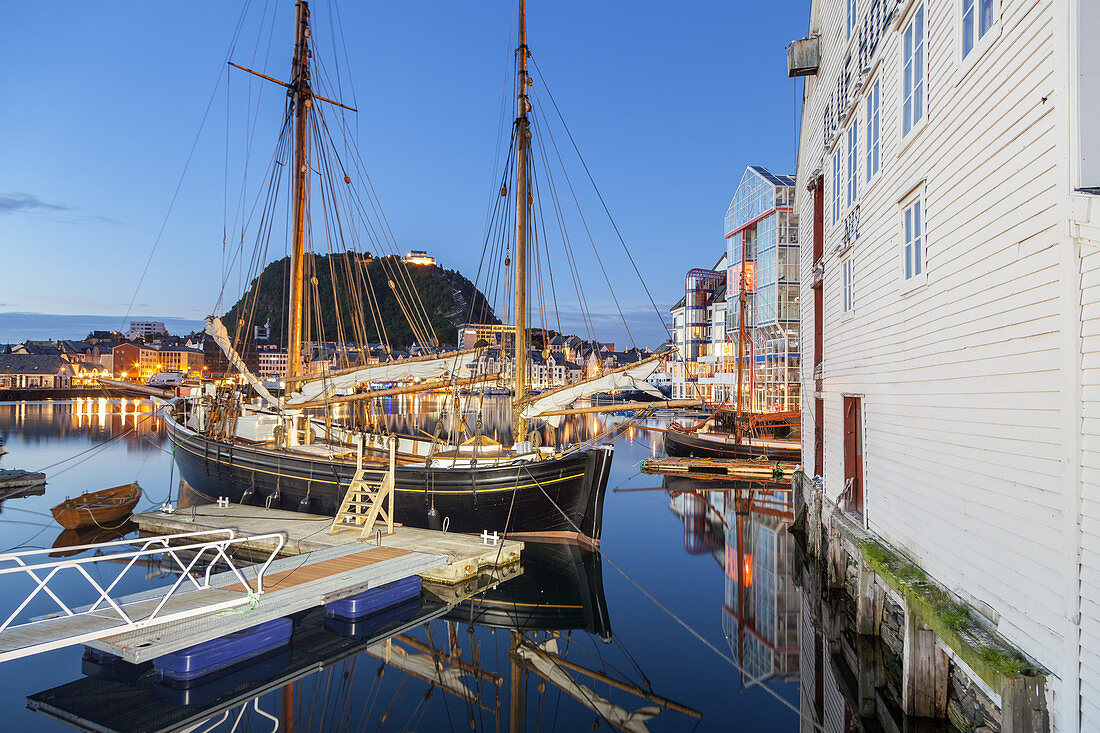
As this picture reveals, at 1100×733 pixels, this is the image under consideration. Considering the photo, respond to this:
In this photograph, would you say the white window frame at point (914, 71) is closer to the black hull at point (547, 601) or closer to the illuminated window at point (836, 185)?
the illuminated window at point (836, 185)

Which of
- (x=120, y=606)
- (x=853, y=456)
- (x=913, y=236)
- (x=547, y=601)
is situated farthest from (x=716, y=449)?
(x=120, y=606)

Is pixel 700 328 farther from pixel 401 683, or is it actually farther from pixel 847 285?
pixel 401 683

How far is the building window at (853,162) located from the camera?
1412 cm

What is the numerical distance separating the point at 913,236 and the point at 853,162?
5.26 metres

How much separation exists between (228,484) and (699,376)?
2619 inches

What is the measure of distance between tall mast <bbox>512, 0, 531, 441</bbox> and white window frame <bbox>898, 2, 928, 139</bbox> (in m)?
12.5

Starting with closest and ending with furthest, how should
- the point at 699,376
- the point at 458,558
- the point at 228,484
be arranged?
1. the point at 458,558
2. the point at 228,484
3. the point at 699,376

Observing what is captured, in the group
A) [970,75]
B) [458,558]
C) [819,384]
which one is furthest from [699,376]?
[970,75]

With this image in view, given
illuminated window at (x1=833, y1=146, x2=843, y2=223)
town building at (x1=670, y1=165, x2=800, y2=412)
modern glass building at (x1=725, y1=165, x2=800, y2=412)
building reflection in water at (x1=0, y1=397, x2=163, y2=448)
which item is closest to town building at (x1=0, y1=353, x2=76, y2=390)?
building reflection in water at (x1=0, y1=397, x2=163, y2=448)

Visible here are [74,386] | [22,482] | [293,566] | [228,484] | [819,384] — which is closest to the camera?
[293,566]

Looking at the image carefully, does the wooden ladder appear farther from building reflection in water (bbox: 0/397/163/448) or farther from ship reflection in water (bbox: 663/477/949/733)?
building reflection in water (bbox: 0/397/163/448)

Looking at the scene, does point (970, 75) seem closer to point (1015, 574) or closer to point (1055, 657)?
point (1015, 574)

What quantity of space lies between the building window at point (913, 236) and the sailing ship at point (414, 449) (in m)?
8.50

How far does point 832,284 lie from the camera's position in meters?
16.5
